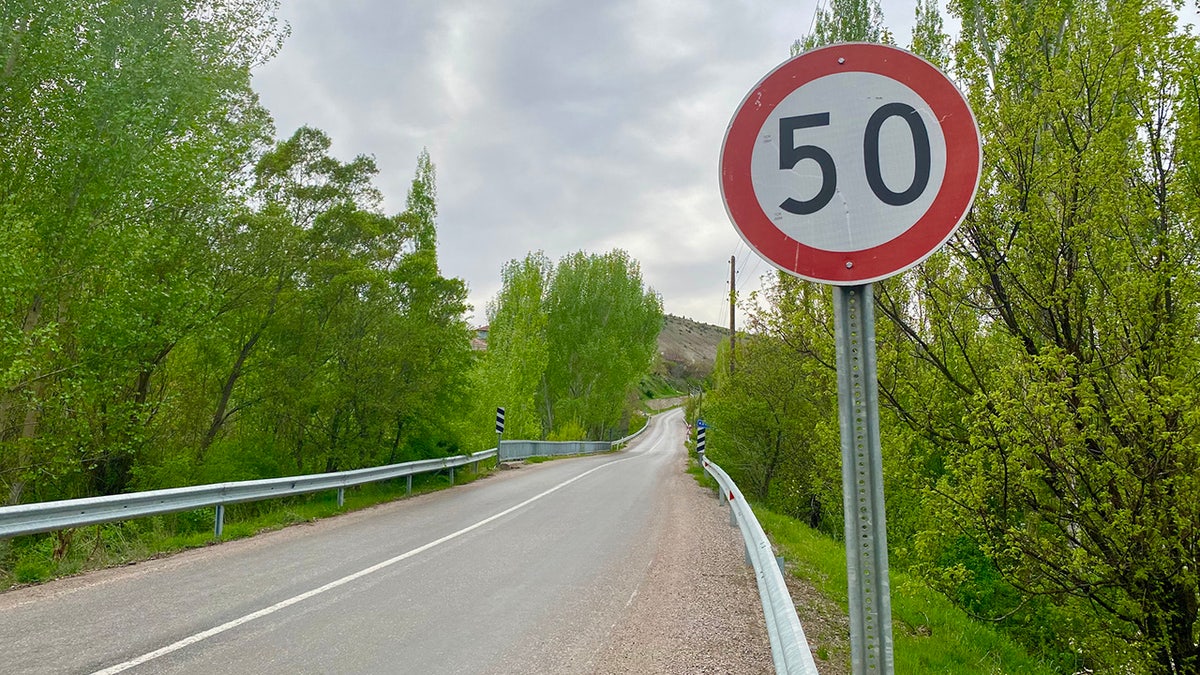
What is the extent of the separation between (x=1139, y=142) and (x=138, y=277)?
16.4 metres

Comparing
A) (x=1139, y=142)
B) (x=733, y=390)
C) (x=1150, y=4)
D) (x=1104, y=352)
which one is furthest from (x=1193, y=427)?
(x=733, y=390)

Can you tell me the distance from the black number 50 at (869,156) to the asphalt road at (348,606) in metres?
3.76

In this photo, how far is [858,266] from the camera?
179 cm

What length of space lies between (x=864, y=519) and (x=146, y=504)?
9.28 meters

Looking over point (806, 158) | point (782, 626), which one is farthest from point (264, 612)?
point (806, 158)

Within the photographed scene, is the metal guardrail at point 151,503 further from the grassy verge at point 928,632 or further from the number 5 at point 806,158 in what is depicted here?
the number 5 at point 806,158

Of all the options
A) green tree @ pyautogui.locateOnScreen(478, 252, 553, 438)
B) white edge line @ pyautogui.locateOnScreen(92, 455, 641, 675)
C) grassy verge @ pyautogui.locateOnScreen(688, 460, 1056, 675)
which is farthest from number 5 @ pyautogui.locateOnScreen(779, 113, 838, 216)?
green tree @ pyautogui.locateOnScreen(478, 252, 553, 438)

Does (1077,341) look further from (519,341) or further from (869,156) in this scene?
(519,341)

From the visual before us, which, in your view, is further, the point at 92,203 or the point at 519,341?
the point at 519,341

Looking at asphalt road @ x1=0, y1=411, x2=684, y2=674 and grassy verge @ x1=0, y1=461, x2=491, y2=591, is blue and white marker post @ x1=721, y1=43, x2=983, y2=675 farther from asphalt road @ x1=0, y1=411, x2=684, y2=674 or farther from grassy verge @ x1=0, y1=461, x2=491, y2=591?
grassy verge @ x1=0, y1=461, x2=491, y2=591

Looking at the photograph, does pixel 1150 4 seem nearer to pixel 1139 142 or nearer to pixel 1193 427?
pixel 1139 142

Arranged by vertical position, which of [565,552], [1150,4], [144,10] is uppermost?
[144,10]

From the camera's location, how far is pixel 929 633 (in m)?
5.74

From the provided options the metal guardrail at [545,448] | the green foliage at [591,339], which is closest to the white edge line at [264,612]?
the metal guardrail at [545,448]
